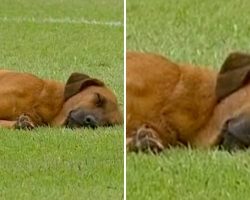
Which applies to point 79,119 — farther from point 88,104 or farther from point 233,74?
point 233,74

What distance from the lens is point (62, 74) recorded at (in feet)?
19.4

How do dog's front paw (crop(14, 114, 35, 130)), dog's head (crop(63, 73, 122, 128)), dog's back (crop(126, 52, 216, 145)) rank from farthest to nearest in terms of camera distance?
1. dog's head (crop(63, 73, 122, 128))
2. dog's front paw (crop(14, 114, 35, 130))
3. dog's back (crop(126, 52, 216, 145))

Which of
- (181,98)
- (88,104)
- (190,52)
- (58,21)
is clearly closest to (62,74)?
(88,104)

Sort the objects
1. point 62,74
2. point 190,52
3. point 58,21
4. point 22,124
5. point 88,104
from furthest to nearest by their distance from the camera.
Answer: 1. point 58,21
2. point 62,74
3. point 88,104
4. point 22,124
5. point 190,52

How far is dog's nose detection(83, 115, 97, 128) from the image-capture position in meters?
5.44

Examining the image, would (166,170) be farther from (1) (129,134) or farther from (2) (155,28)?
(2) (155,28)

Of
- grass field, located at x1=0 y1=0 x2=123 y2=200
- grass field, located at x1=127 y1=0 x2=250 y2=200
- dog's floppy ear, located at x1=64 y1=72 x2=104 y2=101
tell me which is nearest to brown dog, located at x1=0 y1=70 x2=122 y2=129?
dog's floppy ear, located at x1=64 y1=72 x2=104 y2=101

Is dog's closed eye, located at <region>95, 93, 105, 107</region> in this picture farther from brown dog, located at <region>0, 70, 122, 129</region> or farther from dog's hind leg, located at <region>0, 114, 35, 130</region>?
dog's hind leg, located at <region>0, 114, 35, 130</region>

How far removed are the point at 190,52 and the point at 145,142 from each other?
63 cm

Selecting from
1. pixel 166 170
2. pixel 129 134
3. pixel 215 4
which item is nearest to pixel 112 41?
pixel 215 4

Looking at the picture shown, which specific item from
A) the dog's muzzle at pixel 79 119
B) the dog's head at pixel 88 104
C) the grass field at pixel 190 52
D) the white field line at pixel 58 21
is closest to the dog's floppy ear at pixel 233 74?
the grass field at pixel 190 52

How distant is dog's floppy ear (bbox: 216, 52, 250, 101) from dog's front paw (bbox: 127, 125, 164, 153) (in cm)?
42

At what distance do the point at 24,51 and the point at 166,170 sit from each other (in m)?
2.56

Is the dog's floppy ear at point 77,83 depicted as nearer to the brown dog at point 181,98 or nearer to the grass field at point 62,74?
the grass field at point 62,74
